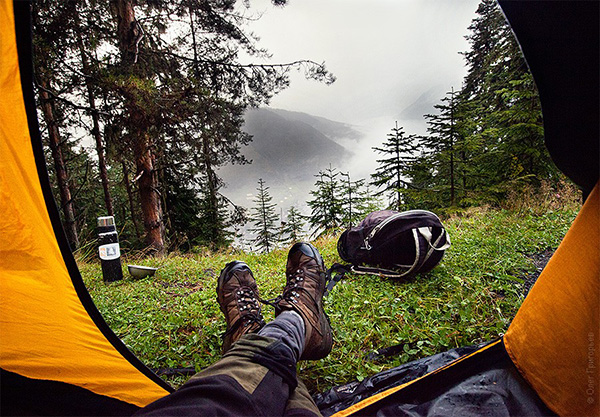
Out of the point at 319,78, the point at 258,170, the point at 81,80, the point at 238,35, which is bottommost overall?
the point at 81,80

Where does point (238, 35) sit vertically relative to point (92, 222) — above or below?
above

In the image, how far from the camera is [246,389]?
0.84 metres

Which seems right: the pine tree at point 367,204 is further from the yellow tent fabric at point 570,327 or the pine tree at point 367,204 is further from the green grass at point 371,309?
the yellow tent fabric at point 570,327

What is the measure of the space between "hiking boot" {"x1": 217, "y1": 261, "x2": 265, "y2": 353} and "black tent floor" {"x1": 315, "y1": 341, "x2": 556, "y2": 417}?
65cm

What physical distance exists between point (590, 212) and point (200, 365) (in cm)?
195

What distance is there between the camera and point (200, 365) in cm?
149

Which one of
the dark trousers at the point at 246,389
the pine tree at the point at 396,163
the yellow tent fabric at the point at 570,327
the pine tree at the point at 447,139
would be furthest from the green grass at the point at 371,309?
the pine tree at the point at 396,163

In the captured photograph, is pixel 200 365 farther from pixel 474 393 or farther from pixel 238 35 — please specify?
pixel 238 35

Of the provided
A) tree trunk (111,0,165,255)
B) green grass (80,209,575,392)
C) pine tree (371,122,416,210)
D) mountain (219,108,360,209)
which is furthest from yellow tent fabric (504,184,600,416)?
mountain (219,108,360,209)

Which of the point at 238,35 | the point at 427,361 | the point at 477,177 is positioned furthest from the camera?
the point at 477,177

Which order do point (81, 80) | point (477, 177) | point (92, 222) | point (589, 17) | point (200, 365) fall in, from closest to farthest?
point (589, 17) < point (200, 365) < point (81, 80) < point (477, 177) < point (92, 222)

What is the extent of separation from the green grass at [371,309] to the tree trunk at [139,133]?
2278 mm

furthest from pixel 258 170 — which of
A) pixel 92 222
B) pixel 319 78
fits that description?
pixel 319 78

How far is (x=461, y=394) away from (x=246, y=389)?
32.7 inches
